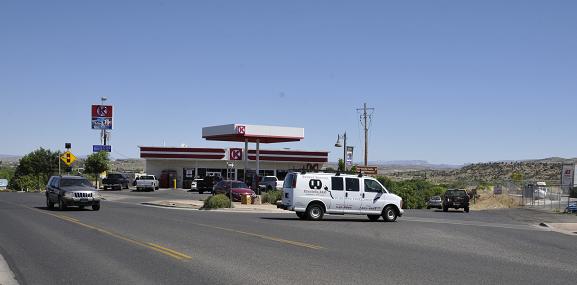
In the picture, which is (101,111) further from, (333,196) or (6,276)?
(6,276)

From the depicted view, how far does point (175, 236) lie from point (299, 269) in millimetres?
7232

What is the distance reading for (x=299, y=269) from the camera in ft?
41.2

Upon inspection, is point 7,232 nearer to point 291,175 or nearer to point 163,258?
point 163,258

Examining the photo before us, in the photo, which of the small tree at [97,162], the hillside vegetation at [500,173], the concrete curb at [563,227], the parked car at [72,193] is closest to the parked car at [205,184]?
the small tree at [97,162]

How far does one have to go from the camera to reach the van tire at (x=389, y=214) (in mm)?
28375

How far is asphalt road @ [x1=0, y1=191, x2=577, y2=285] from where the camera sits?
38.4 ft

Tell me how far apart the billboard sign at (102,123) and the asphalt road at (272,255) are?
156ft

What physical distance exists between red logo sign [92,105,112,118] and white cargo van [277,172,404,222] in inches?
1826

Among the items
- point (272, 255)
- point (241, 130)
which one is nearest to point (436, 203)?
point (241, 130)

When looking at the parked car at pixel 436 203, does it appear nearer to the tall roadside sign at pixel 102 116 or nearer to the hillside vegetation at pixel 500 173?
the tall roadside sign at pixel 102 116

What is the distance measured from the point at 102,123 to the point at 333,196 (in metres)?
47.5

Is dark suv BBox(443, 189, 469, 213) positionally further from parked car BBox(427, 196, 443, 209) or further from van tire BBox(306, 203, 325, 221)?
van tire BBox(306, 203, 325, 221)

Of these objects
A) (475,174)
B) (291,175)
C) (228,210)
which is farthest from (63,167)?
(475,174)

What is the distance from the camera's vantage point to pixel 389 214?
2841cm
